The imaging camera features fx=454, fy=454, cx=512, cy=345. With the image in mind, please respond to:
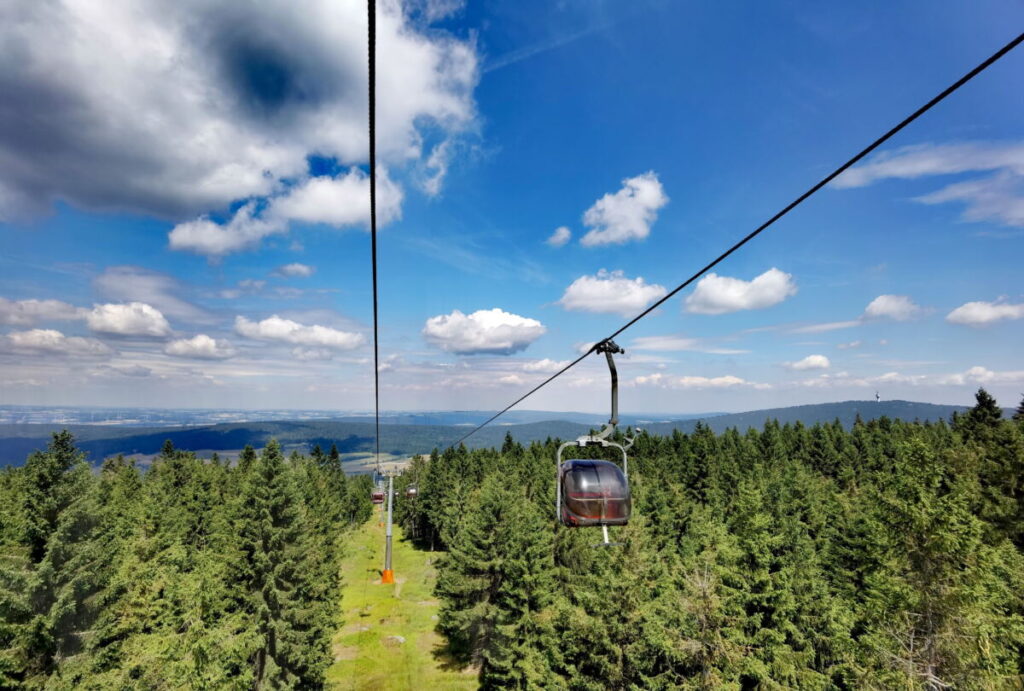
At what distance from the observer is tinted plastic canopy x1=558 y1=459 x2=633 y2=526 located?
9312mm

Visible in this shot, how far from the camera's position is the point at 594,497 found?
367 inches

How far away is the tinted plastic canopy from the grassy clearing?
88.6 ft

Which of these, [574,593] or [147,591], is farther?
[574,593]

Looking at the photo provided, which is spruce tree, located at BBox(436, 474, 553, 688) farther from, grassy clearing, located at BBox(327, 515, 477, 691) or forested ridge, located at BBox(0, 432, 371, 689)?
forested ridge, located at BBox(0, 432, 371, 689)

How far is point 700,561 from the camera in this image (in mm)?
26281

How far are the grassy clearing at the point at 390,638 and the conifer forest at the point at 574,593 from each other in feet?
7.10

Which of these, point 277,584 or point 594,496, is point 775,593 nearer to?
point 594,496

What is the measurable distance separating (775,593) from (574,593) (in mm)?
10133

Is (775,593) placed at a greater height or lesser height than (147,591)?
greater

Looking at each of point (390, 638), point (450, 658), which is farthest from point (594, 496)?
point (390, 638)

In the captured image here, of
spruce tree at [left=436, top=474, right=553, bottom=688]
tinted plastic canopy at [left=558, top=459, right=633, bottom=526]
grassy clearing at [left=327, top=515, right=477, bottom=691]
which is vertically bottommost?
grassy clearing at [left=327, top=515, right=477, bottom=691]

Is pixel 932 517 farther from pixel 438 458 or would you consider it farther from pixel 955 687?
pixel 438 458

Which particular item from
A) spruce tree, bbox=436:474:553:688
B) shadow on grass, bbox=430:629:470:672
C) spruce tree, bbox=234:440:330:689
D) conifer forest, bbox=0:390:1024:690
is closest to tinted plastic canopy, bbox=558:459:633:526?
conifer forest, bbox=0:390:1024:690

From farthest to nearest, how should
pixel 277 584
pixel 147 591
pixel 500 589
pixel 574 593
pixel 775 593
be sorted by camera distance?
pixel 500 589, pixel 574 593, pixel 277 584, pixel 147 591, pixel 775 593
